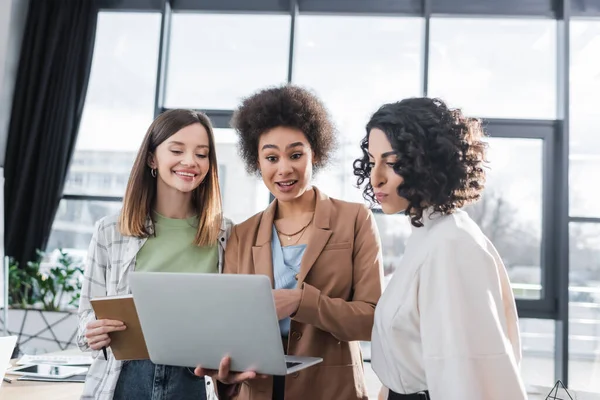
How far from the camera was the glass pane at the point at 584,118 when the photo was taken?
4438mm

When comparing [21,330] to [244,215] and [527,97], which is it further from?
[527,97]

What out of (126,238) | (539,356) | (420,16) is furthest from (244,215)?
(126,238)

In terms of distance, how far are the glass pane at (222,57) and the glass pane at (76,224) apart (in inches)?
39.4

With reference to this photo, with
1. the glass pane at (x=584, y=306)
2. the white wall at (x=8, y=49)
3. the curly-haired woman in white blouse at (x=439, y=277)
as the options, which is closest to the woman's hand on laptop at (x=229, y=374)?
the curly-haired woman in white blouse at (x=439, y=277)

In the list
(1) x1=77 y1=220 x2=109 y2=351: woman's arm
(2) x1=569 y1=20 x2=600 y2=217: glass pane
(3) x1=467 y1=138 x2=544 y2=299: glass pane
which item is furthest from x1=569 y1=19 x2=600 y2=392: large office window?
(1) x1=77 y1=220 x2=109 y2=351: woman's arm

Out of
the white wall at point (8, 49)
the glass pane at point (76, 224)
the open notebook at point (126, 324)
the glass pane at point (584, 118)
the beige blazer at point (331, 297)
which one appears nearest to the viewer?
the open notebook at point (126, 324)

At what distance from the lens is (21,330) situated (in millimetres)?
4188

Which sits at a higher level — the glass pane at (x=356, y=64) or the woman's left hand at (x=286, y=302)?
the glass pane at (x=356, y=64)

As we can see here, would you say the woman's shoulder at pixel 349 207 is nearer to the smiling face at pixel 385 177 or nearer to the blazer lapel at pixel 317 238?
the blazer lapel at pixel 317 238

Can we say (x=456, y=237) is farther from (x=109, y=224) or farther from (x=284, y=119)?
(x=109, y=224)

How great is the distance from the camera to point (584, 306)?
435cm

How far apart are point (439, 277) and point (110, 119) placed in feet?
13.8

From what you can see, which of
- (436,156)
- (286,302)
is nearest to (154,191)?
(286,302)

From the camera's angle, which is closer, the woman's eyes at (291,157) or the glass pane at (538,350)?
the woman's eyes at (291,157)
